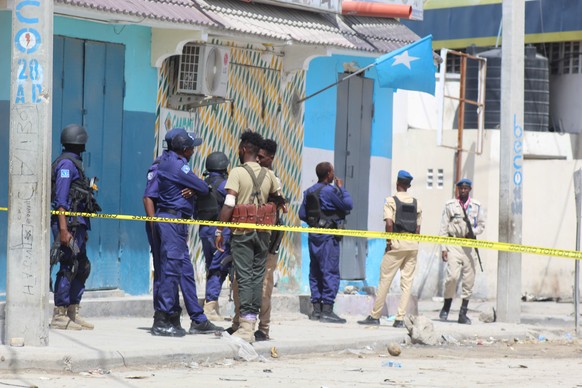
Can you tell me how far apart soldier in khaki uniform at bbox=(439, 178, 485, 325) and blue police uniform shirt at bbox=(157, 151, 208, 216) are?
16.3ft

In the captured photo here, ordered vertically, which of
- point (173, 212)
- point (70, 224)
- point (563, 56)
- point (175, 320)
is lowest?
point (175, 320)

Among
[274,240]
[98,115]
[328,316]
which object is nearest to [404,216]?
[328,316]

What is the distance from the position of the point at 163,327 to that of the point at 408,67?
5655 millimetres

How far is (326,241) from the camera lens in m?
15.1

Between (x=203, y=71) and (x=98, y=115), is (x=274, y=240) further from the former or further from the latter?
(x=203, y=71)

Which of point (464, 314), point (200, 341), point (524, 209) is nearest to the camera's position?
point (200, 341)

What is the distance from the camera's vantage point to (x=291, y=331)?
13.6 meters

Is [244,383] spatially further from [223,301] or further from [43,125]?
[223,301]

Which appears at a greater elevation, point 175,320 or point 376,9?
point 376,9

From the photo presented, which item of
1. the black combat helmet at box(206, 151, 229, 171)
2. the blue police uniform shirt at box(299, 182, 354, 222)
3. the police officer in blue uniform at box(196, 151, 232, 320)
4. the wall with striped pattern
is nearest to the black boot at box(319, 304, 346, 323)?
the blue police uniform shirt at box(299, 182, 354, 222)

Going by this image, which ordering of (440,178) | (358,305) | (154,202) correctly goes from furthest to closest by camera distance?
(440,178), (358,305), (154,202)

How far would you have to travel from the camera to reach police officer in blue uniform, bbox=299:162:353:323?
48.9 feet

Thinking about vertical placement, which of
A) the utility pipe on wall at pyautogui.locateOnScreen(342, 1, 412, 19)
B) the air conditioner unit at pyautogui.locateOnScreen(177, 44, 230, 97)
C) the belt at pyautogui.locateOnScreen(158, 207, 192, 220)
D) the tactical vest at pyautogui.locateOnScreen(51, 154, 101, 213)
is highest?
the utility pipe on wall at pyautogui.locateOnScreen(342, 1, 412, 19)

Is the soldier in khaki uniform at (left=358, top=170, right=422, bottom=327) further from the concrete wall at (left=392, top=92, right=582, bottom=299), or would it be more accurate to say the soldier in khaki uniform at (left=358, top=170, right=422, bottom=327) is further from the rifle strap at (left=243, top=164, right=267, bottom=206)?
the concrete wall at (left=392, top=92, right=582, bottom=299)
